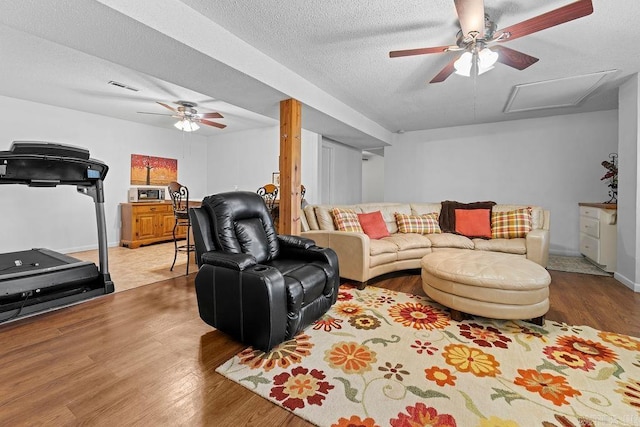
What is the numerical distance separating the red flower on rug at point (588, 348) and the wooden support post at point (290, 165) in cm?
262

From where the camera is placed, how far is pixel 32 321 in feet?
7.75

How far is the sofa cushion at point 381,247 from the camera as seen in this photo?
3.29 meters

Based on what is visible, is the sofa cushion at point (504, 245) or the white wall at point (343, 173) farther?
the white wall at point (343, 173)

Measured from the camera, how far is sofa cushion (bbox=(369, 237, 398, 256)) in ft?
10.8

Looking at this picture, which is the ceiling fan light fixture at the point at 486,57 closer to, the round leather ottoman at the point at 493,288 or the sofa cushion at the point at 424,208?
the round leather ottoman at the point at 493,288

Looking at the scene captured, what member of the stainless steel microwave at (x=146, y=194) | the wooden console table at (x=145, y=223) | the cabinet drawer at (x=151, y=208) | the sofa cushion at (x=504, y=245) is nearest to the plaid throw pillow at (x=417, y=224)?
the sofa cushion at (x=504, y=245)

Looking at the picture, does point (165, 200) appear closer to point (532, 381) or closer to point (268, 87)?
point (268, 87)

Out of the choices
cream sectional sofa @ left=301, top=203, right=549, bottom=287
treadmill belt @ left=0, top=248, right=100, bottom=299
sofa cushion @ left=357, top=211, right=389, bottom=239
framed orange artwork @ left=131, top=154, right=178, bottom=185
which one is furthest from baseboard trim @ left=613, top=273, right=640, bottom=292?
framed orange artwork @ left=131, top=154, right=178, bottom=185

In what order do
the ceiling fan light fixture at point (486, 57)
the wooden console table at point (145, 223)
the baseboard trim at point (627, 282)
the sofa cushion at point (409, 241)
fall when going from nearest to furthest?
1. the ceiling fan light fixture at point (486, 57)
2. the baseboard trim at point (627, 282)
3. the sofa cushion at point (409, 241)
4. the wooden console table at point (145, 223)

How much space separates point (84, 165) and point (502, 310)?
13.1 ft

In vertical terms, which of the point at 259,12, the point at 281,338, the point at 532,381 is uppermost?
the point at 259,12

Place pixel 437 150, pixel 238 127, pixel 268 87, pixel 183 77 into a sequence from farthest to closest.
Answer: pixel 238 127 → pixel 437 150 → pixel 268 87 → pixel 183 77

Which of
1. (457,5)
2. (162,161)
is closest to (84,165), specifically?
(457,5)

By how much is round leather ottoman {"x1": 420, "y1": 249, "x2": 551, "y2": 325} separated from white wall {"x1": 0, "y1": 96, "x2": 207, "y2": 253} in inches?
240
